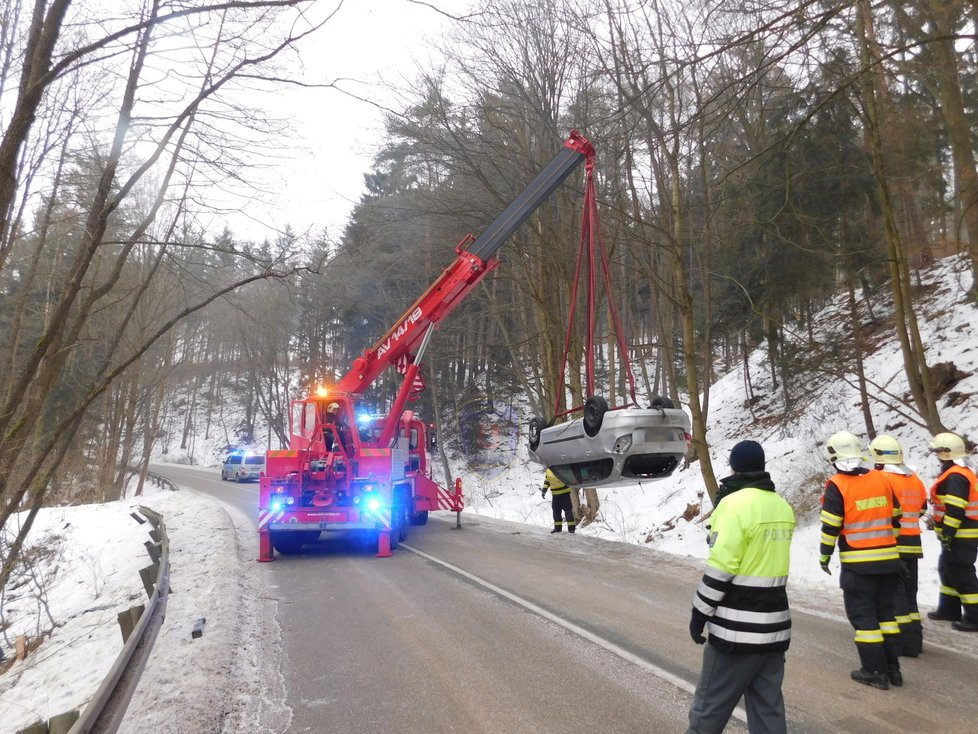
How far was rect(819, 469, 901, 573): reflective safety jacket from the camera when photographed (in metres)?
5.03

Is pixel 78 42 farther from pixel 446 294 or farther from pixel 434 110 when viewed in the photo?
pixel 434 110

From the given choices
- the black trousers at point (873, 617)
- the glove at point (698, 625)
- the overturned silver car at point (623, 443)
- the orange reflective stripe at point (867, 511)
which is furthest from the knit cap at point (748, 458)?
the black trousers at point (873, 617)

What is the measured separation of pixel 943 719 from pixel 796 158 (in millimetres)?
10325

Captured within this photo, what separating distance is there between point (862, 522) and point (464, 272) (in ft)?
22.3

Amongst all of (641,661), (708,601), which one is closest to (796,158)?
(641,661)

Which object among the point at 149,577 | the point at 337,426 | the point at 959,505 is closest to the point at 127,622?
the point at 149,577

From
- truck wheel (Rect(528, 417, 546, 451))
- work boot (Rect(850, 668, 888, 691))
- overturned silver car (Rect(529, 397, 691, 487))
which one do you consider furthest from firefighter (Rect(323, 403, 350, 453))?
work boot (Rect(850, 668, 888, 691))

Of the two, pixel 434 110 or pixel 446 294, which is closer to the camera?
pixel 446 294

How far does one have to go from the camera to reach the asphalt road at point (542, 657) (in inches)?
169

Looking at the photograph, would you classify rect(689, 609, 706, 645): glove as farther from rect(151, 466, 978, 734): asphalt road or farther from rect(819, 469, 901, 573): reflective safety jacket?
rect(819, 469, 901, 573): reflective safety jacket

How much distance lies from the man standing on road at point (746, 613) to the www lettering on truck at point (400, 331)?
8.47m

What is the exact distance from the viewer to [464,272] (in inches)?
407

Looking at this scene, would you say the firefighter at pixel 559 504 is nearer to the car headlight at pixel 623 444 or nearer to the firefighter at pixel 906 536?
the firefighter at pixel 906 536

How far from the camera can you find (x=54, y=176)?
8.77 meters
